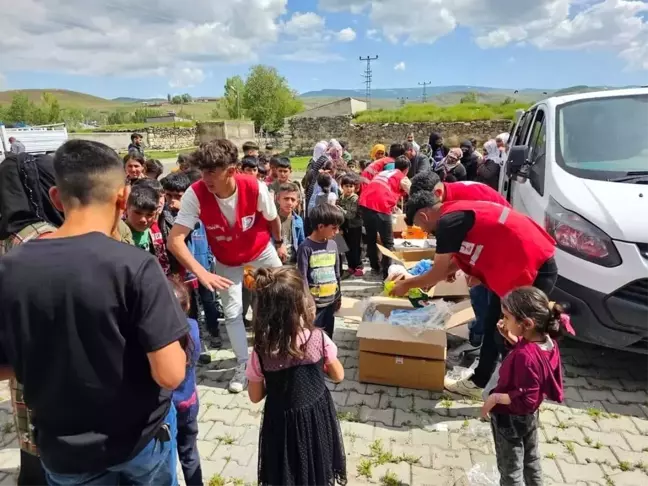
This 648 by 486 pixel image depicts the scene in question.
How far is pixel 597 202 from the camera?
324cm

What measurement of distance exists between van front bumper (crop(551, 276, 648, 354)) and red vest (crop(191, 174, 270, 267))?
2.42m

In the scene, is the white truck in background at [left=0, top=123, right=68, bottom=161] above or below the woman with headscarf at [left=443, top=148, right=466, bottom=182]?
above

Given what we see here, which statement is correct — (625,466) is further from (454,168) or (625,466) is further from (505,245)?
(454,168)

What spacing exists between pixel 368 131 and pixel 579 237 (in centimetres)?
2713

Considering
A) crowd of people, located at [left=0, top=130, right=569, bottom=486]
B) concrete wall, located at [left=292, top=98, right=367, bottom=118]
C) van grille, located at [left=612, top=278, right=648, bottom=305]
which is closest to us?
crowd of people, located at [left=0, top=130, right=569, bottom=486]

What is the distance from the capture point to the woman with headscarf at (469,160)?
9.52m

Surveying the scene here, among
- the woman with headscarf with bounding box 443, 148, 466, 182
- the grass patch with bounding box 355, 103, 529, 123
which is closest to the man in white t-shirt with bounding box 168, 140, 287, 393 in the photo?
the woman with headscarf with bounding box 443, 148, 466, 182

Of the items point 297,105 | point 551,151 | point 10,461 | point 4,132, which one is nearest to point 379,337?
point 551,151

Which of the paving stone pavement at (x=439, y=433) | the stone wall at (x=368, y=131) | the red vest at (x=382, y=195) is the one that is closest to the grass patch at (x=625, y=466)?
the paving stone pavement at (x=439, y=433)

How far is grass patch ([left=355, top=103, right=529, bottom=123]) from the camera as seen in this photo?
2698 centimetres

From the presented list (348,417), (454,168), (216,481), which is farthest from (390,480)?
(454,168)

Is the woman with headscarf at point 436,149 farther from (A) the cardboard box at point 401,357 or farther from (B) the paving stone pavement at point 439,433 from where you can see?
(A) the cardboard box at point 401,357

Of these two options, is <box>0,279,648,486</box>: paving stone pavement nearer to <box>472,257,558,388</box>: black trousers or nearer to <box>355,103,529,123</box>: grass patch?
<box>472,257,558,388</box>: black trousers

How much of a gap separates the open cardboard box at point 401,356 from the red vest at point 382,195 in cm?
244
